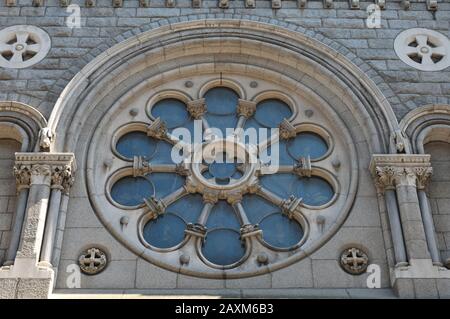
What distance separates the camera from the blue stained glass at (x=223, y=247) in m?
13.5

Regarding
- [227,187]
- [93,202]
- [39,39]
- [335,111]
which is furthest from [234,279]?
[39,39]

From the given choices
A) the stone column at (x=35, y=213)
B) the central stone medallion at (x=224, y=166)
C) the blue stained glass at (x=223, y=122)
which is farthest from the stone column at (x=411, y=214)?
the stone column at (x=35, y=213)

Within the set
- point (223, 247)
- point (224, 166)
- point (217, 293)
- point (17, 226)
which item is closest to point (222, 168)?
point (224, 166)

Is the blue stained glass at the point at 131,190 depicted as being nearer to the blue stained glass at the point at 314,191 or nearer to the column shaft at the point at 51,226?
the column shaft at the point at 51,226

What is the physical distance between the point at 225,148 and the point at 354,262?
3.10m

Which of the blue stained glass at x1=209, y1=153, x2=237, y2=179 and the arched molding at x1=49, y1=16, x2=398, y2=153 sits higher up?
the arched molding at x1=49, y1=16, x2=398, y2=153

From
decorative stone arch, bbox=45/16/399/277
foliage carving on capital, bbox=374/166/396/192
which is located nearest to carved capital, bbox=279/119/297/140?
decorative stone arch, bbox=45/16/399/277

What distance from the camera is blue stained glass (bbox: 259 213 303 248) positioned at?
1370 centimetres

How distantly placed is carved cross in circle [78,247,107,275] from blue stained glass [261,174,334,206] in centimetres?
305

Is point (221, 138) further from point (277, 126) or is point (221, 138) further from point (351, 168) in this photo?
point (351, 168)

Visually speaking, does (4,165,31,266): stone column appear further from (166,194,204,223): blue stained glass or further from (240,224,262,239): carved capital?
(240,224,262,239): carved capital

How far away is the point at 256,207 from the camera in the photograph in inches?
556

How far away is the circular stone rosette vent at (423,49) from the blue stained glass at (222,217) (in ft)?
14.5

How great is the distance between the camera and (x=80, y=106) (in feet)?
47.9
